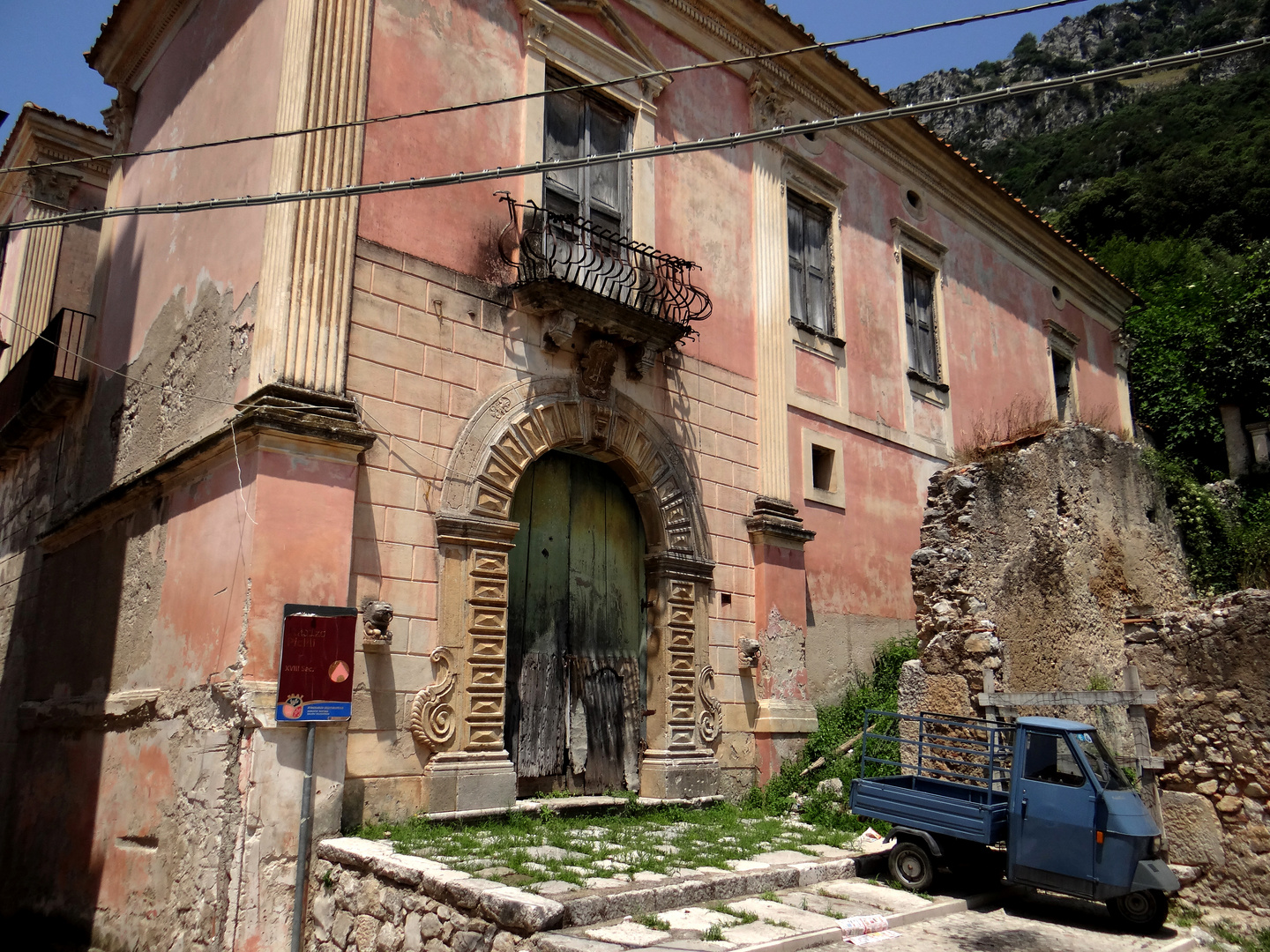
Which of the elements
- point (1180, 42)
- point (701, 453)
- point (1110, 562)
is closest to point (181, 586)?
point (701, 453)

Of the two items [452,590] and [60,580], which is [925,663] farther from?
[60,580]

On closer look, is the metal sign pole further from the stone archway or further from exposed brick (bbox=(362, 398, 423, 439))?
exposed brick (bbox=(362, 398, 423, 439))

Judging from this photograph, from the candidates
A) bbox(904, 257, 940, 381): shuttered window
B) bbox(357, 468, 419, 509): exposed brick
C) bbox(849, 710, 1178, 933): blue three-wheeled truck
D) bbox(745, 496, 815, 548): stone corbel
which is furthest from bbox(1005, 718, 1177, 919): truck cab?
bbox(904, 257, 940, 381): shuttered window

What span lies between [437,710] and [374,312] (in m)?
3.46

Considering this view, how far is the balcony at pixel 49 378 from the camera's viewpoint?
11961 mm

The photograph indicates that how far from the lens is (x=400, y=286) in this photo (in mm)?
8750

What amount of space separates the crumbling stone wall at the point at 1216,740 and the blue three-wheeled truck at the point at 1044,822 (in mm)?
777

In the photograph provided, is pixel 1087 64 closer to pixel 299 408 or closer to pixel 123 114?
pixel 123 114

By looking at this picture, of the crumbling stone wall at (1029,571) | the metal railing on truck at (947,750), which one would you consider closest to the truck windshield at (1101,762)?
the metal railing on truck at (947,750)

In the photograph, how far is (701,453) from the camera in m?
11.3

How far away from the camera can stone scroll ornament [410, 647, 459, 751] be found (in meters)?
7.99

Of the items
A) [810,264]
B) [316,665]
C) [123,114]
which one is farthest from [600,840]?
[123,114]

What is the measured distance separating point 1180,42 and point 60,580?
83.3 metres

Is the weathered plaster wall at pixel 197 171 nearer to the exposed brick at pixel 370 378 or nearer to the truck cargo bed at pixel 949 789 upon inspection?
the exposed brick at pixel 370 378
